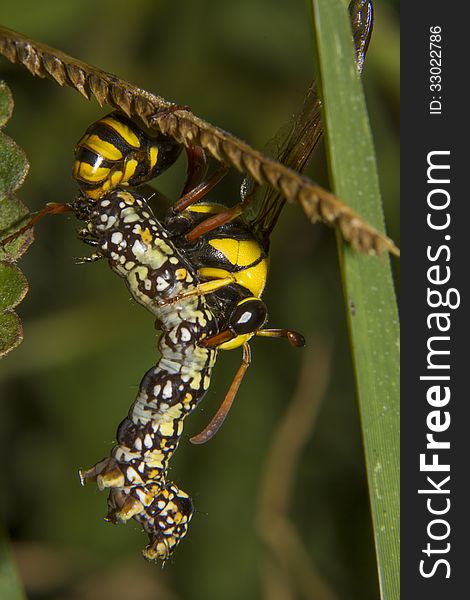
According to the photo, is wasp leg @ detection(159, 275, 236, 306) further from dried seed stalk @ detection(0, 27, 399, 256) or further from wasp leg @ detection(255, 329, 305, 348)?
dried seed stalk @ detection(0, 27, 399, 256)

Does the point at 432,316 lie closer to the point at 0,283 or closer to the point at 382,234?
Answer: the point at 382,234

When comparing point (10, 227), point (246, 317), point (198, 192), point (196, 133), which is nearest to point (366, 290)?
point (196, 133)

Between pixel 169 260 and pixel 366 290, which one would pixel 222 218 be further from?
pixel 366 290

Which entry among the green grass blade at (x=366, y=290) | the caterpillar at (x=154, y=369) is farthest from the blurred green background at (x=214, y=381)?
the green grass blade at (x=366, y=290)

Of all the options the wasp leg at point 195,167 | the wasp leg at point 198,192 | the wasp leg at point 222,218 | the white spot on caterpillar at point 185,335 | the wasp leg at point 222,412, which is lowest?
the wasp leg at point 222,412

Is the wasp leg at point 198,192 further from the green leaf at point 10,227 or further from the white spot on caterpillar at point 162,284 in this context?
the green leaf at point 10,227
